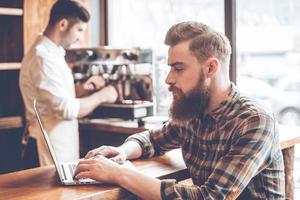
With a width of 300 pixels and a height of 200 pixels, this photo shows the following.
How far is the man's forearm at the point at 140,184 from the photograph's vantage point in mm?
1872

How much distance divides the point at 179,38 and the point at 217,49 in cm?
15

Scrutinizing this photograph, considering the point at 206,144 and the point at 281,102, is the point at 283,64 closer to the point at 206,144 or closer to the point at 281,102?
the point at 281,102

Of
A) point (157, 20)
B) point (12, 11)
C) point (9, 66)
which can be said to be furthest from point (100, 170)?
point (157, 20)

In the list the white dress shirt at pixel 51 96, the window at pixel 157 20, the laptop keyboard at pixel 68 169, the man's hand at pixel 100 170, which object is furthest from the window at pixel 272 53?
the man's hand at pixel 100 170

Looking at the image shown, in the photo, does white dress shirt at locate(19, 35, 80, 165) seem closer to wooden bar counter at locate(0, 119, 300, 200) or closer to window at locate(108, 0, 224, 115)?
window at locate(108, 0, 224, 115)

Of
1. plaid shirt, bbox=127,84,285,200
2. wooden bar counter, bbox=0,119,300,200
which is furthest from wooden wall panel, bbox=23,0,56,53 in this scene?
plaid shirt, bbox=127,84,285,200

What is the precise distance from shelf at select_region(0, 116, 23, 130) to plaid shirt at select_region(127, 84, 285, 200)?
78.1 inches

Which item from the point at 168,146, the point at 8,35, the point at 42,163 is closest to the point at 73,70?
the point at 8,35

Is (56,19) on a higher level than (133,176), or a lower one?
higher

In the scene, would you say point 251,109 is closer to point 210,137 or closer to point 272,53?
point 210,137

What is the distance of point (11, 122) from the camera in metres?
3.91

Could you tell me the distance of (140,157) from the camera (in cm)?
243

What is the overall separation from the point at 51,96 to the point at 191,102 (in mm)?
1450

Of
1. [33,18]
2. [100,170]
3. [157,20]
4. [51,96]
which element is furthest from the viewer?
[157,20]
